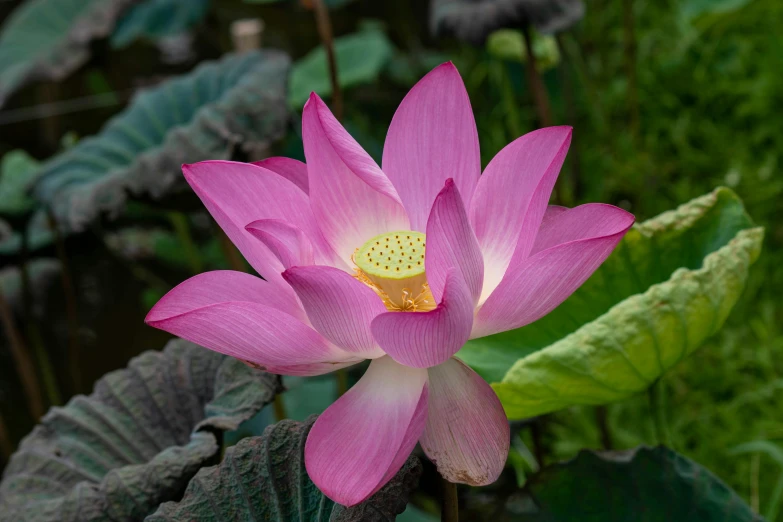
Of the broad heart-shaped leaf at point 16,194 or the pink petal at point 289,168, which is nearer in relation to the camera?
the pink petal at point 289,168

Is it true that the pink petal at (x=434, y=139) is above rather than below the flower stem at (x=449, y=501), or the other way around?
above

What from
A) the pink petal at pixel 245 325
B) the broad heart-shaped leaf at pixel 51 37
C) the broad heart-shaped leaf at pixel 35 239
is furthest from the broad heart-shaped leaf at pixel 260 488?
the broad heart-shaped leaf at pixel 51 37

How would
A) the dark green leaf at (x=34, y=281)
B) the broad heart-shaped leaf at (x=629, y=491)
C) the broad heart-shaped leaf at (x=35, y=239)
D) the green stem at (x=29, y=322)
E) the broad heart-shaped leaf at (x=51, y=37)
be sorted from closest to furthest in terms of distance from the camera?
the broad heart-shaped leaf at (x=629, y=491) < the green stem at (x=29, y=322) < the broad heart-shaped leaf at (x=35, y=239) < the dark green leaf at (x=34, y=281) < the broad heart-shaped leaf at (x=51, y=37)

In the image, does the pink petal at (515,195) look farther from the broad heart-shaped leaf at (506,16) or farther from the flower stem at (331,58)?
the broad heart-shaped leaf at (506,16)

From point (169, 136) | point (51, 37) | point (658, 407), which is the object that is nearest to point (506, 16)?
point (169, 136)

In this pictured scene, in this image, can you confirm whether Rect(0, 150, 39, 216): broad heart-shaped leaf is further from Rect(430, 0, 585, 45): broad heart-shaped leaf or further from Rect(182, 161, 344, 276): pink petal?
Rect(182, 161, 344, 276): pink petal

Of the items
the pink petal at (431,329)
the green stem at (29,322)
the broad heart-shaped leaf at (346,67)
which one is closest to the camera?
the pink petal at (431,329)

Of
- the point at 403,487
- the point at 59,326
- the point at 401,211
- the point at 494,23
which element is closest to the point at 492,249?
the point at 401,211

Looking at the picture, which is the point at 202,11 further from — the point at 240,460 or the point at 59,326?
the point at 240,460

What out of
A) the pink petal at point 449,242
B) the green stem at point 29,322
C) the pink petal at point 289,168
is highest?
the pink petal at point 289,168
